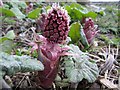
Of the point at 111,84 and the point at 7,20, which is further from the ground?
the point at 7,20

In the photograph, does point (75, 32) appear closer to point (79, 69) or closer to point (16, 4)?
point (79, 69)

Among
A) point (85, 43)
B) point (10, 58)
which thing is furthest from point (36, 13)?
point (10, 58)

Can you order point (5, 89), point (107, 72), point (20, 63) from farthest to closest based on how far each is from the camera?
1. point (107, 72)
2. point (20, 63)
3. point (5, 89)

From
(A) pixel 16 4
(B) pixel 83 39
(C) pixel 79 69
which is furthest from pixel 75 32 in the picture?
(A) pixel 16 4

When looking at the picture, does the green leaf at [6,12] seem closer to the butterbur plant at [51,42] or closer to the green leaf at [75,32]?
the green leaf at [75,32]

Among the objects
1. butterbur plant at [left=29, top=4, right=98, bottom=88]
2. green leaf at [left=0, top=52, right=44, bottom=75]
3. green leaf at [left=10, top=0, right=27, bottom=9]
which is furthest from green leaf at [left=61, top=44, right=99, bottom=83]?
green leaf at [left=10, top=0, right=27, bottom=9]

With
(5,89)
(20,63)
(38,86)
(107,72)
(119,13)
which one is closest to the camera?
(5,89)

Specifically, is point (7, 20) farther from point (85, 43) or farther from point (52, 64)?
point (52, 64)
